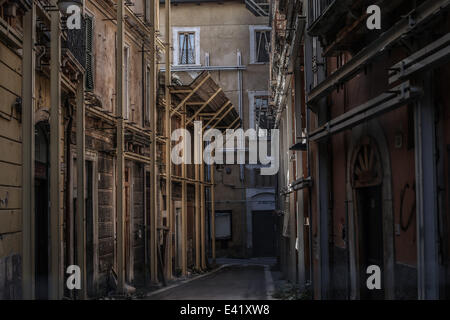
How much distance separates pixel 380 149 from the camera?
8.08 metres

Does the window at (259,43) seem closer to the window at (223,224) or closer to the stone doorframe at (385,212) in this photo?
the window at (223,224)

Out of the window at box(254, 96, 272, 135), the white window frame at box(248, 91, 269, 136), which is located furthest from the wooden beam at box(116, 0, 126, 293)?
the white window frame at box(248, 91, 269, 136)

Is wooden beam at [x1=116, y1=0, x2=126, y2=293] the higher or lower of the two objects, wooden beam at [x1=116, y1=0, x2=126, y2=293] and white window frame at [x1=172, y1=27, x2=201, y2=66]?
the lower

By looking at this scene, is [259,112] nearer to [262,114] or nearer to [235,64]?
[262,114]

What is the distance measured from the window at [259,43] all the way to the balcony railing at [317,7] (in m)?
22.4

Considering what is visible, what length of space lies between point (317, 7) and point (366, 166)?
8.81ft

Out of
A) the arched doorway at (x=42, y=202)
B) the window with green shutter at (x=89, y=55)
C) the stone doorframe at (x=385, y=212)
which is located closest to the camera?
the stone doorframe at (x=385, y=212)

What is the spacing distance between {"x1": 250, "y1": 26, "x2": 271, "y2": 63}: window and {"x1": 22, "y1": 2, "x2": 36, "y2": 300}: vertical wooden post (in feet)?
83.9

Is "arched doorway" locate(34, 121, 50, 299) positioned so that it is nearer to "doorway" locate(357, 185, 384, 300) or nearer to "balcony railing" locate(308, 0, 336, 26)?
"balcony railing" locate(308, 0, 336, 26)

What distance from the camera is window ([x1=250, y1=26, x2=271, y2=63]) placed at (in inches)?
1318

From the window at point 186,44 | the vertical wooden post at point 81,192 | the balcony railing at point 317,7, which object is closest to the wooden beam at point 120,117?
the vertical wooden post at point 81,192

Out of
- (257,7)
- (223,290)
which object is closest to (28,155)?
(223,290)

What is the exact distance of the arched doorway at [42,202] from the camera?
34.8 ft

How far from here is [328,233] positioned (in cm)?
1084
